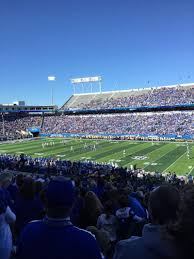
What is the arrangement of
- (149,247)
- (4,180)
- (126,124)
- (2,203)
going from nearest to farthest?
(149,247) < (2,203) < (4,180) < (126,124)

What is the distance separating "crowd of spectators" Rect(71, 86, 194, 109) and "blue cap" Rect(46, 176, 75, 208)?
65.1 metres

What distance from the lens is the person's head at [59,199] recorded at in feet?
8.79

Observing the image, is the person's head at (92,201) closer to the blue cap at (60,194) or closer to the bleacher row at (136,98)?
the blue cap at (60,194)

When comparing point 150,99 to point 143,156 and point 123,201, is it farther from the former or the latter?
point 123,201

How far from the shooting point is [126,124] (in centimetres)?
6612

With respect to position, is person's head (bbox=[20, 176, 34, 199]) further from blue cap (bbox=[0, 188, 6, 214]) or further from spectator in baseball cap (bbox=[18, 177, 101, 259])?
spectator in baseball cap (bbox=[18, 177, 101, 259])

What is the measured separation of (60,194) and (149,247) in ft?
2.82

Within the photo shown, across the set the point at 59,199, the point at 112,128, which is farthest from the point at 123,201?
the point at 112,128

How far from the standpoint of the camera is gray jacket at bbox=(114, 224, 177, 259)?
2225 mm

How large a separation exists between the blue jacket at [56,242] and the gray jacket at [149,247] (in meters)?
0.25

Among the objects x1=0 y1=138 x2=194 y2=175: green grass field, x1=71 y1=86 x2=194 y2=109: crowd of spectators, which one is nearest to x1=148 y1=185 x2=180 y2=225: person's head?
x1=0 y1=138 x2=194 y2=175: green grass field

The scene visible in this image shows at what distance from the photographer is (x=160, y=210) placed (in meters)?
2.56

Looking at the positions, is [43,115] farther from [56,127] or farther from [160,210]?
[160,210]

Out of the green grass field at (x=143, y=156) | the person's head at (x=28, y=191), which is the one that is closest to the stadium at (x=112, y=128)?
the green grass field at (x=143, y=156)
